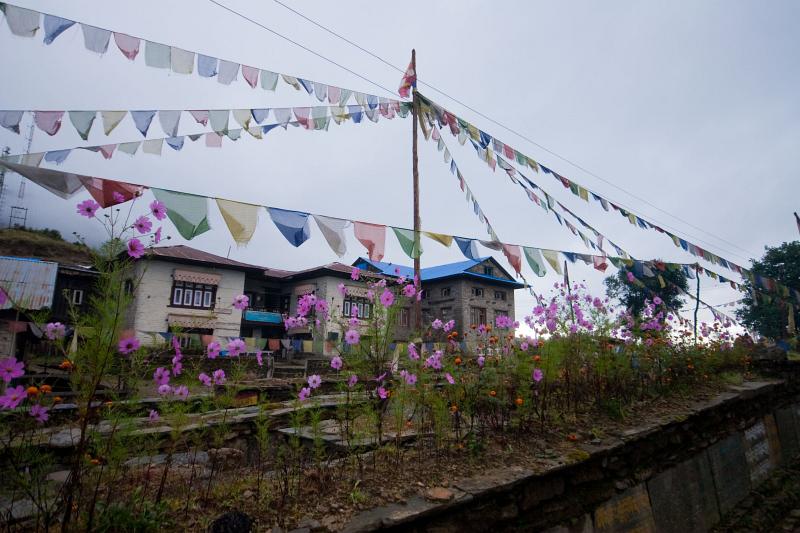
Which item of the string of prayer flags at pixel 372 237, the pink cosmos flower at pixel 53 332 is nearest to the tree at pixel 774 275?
the string of prayer flags at pixel 372 237

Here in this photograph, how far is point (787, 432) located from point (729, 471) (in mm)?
3226

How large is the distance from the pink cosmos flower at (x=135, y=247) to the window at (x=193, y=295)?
1998 centimetres

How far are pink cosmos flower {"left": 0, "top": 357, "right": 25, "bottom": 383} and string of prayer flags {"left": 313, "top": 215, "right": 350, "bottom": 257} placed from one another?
281 centimetres

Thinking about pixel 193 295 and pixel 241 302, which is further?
pixel 193 295

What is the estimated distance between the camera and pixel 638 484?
410cm

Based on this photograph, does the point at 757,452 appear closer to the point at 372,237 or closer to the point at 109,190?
the point at 372,237

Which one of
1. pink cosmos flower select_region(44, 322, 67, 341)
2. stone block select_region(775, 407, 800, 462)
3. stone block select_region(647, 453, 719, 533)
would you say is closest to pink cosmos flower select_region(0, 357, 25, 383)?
pink cosmos flower select_region(44, 322, 67, 341)

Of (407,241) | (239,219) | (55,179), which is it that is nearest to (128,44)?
(55,179)

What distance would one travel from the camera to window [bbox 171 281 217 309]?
66.2 ft

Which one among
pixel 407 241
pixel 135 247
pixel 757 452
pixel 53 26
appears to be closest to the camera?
pixel 135 247

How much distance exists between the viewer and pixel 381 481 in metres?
2.99

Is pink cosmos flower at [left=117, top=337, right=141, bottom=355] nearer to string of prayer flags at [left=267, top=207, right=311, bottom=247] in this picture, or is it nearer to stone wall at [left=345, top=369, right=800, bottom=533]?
stone wall at [left=345, top=369, right=800, bottom=533]

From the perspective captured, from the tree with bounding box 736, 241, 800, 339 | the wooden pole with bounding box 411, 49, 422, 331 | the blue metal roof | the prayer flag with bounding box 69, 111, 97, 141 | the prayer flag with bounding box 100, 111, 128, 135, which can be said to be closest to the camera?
the prayer flag with bounding box 69, 111, 97, 141

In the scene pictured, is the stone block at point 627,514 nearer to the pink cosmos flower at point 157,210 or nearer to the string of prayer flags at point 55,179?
the pink cosmos flower at point 157,210
